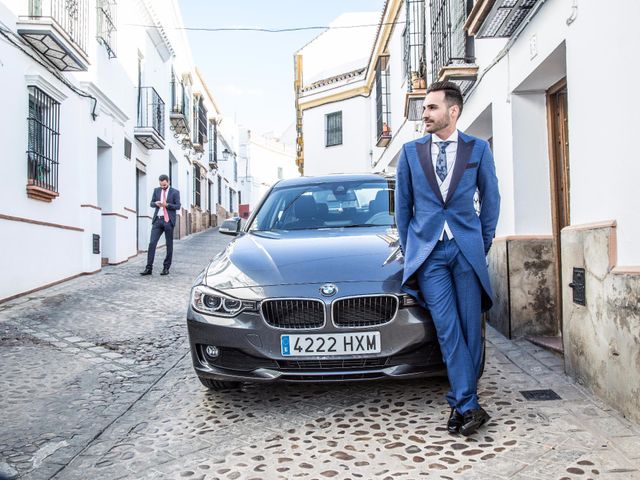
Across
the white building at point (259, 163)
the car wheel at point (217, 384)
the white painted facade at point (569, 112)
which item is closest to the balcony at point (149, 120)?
the white painted facade at point (569, 112)

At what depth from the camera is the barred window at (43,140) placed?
8180mm

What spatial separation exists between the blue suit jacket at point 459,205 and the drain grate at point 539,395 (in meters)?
0.73

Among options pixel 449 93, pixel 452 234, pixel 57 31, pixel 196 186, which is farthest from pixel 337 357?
pixel 196 186

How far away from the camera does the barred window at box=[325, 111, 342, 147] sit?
21.3 meters

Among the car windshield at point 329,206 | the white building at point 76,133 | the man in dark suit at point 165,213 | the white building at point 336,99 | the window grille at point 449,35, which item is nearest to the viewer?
the car windshield at point 329,206

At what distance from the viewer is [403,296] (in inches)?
122

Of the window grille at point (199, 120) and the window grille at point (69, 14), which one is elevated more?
the window grille at point (199, 120)

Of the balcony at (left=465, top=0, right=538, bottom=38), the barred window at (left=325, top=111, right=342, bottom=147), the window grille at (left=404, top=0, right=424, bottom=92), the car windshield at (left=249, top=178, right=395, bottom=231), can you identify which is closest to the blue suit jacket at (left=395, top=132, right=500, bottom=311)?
the car windshield at (left=249, top=178, right=395, bottom=231)

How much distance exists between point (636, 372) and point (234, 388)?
225cm

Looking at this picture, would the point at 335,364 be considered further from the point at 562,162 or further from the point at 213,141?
the point at 213,141

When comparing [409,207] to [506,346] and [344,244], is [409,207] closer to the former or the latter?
[344,244]

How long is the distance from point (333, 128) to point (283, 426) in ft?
63.0

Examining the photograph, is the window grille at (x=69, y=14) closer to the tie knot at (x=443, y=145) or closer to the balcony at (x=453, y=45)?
the balcony at (x=453, y=45)

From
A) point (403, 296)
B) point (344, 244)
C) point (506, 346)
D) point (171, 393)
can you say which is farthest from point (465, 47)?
point (171, 393)
